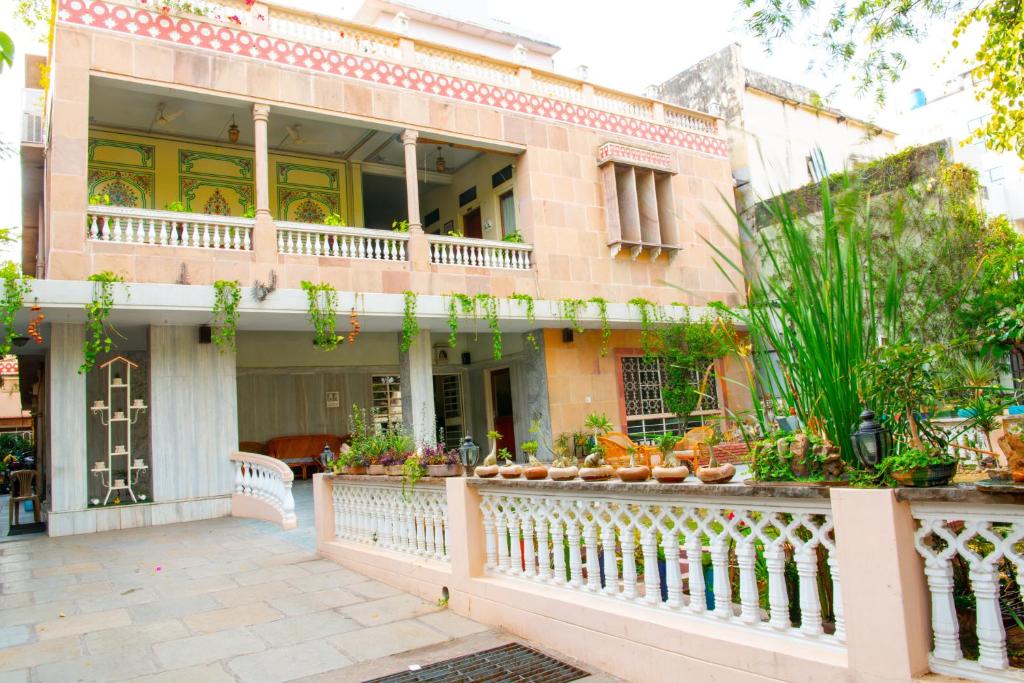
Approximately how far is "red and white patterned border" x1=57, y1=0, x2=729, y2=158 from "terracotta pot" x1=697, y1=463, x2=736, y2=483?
9.45 m

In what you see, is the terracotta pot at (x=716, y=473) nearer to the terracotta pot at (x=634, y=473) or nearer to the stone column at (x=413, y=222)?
the terracotta pot at (x=634, y=473)

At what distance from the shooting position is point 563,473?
13.3 feet

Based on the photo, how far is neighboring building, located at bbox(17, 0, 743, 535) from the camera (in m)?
9.09

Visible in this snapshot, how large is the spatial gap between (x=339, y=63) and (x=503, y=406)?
24.5 ft

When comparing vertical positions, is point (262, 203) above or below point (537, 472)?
above

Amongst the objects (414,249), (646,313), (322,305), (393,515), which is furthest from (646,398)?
(393,515)

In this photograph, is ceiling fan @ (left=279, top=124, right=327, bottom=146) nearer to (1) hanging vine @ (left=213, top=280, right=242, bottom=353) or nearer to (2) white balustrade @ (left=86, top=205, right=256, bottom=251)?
(2) white balustrade @ (left=86, top=205, right=256, bottom=251)

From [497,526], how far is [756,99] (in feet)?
48.6

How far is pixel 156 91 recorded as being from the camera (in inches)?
378

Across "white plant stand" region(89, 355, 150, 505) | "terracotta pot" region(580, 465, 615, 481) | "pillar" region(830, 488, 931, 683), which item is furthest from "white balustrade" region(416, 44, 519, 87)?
"pillar" region(830, 488, 931, 683)

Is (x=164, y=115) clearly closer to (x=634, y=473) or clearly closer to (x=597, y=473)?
(x=597, y=473)

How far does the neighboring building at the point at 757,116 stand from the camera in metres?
15.8

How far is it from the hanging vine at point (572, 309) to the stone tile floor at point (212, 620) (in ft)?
20.4

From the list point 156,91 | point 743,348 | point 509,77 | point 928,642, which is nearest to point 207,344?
point 156,91
